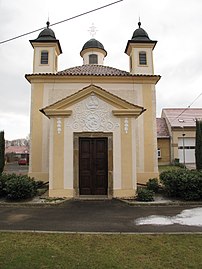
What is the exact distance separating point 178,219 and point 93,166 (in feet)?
15.6

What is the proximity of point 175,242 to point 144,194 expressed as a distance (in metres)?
4.82

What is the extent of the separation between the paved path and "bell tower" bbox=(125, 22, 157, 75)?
9.39m

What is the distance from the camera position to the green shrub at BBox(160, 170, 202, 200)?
10148 mm

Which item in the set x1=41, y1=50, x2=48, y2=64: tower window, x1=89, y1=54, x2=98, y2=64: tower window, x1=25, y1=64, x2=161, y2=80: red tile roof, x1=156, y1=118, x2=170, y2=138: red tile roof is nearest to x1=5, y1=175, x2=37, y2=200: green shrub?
x1=25, y1=64, x2=161, y2=80: red tile roof

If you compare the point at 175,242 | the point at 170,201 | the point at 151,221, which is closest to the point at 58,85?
the point at 170,201

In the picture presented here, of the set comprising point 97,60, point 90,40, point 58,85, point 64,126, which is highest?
point 90,40

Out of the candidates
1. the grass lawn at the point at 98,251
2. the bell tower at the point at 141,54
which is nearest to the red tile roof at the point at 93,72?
the bell tower at the point at 141,54

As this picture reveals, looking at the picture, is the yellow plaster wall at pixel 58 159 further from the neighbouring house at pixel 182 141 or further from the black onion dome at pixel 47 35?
the neighbouring house at pixel 182 141

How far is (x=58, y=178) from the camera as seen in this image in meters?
11.0

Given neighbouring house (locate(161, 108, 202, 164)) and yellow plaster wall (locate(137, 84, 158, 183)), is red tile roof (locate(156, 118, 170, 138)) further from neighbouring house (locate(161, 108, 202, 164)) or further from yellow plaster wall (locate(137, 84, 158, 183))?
yellow plaster wall (locate(137, 84, 158, 183))

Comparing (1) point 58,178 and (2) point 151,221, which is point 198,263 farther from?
(1) point 58,178

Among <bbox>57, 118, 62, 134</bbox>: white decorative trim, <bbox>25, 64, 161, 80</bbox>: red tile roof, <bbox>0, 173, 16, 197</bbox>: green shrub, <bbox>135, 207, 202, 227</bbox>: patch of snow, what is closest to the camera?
<bbox>135, 207, 202, 227</bbox>: patch of snow

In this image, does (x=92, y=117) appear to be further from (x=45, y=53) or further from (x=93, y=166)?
(x=45, y=53)

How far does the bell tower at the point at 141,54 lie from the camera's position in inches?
651
